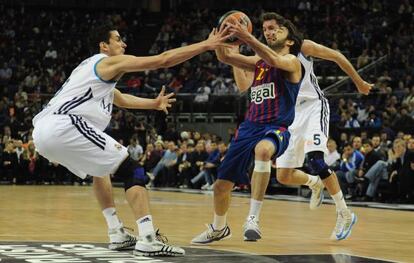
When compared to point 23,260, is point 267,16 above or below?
above

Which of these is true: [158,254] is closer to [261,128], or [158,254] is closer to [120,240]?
[120,240]

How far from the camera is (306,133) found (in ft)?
27.2

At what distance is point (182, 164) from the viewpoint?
67.8ft

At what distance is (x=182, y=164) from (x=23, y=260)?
15.1 metres

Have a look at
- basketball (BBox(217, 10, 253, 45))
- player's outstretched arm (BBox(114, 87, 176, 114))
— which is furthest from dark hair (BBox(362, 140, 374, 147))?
player's outstretched arm (BBox(114, 87, 176, 114))

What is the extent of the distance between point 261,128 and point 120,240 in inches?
63.3

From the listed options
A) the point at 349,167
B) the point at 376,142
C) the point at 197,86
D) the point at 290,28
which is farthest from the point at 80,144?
the point at 197,86

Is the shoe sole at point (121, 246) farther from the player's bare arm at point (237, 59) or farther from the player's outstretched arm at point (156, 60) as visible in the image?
the player's bare arm at point (237, 59)

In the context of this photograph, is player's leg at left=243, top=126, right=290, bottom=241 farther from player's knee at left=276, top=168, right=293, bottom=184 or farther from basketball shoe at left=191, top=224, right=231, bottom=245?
player's knee at left=276, top=168, right=293, bottom=184

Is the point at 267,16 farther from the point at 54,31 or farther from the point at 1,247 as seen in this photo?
the point at 54,31

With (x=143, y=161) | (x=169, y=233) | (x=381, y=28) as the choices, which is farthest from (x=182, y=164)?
(x=169, y=233)

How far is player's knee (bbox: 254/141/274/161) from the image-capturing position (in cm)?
693

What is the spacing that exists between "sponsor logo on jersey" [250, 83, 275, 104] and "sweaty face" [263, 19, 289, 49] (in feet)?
1.30

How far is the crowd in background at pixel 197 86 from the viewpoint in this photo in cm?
1579
